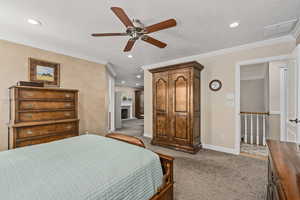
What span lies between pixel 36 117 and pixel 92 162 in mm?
2099

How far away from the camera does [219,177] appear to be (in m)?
2.15

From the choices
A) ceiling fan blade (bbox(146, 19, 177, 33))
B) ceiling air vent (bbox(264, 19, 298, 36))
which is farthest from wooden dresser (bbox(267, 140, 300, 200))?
ceiling air vent (bbox(264, 19, 298, 36))

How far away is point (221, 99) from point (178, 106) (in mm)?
1123

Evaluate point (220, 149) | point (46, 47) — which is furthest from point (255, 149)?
point (46, 47)

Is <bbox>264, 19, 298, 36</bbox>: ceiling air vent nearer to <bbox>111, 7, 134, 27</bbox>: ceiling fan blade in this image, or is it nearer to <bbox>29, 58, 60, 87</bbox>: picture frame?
<bbox>111, 7, 134, 27</bbox>: ceiling fan blade

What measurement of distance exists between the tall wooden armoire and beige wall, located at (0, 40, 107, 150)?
177cm

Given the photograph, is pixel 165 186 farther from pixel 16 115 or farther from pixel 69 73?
pixel 69 73

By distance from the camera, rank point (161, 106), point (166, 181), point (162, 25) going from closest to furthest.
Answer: point (166, 181)
point (162, 25)
point (161, 106)

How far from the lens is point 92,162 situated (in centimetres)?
115

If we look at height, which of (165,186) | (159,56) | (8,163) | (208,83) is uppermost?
(159,56)

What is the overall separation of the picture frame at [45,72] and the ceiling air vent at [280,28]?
4.54 metres

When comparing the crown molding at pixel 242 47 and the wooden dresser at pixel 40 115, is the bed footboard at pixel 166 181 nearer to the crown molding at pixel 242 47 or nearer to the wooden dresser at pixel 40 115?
the wooden dresser at pixel 40 115

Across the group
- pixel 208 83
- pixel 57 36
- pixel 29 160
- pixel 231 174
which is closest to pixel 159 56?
pixel 208 83

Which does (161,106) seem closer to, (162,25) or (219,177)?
(219,177)
